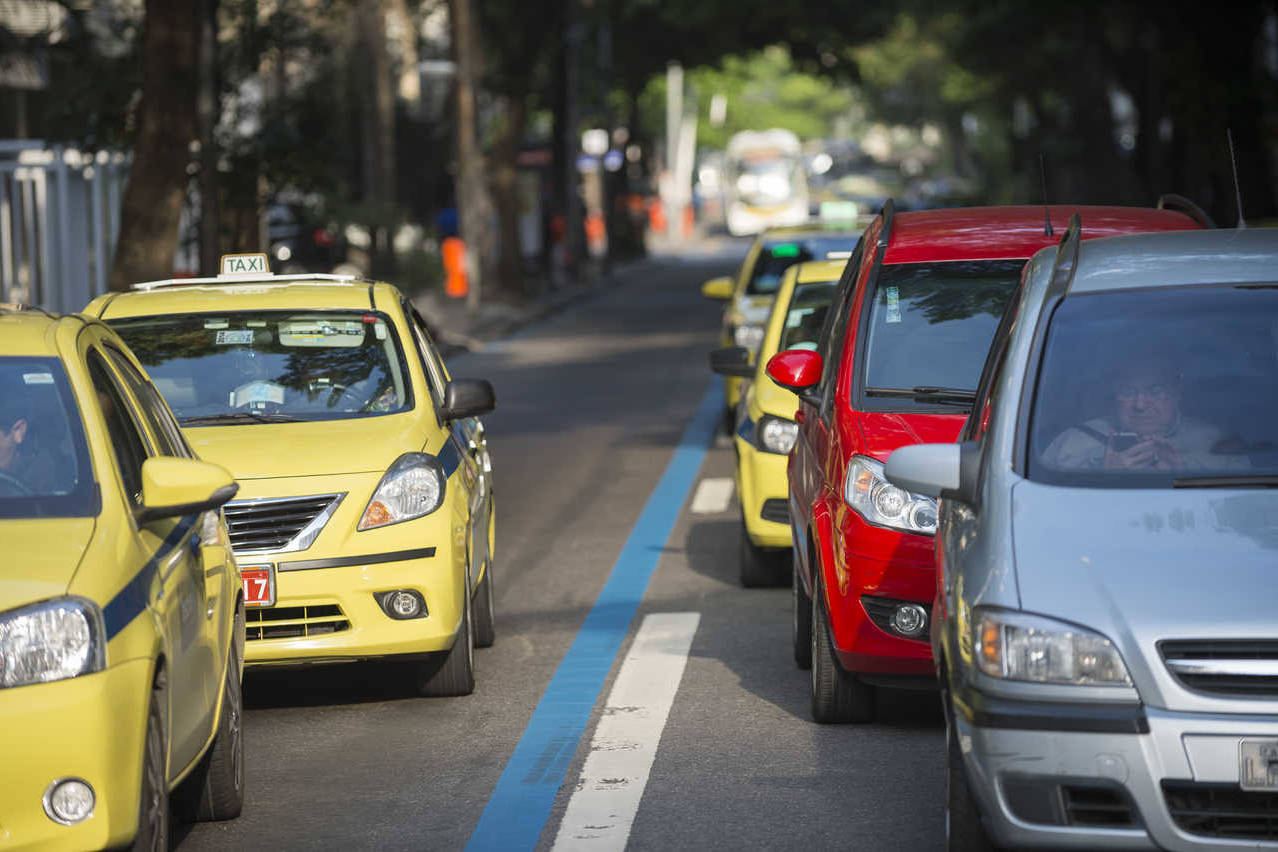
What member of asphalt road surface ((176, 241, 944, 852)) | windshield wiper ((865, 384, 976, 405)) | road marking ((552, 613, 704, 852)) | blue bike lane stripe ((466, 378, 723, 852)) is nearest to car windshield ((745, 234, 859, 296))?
blue bike lane stripe ((466, 378, 723, 852))

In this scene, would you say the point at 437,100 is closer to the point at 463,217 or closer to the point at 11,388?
the point at 463,217

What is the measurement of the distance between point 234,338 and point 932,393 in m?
2.79

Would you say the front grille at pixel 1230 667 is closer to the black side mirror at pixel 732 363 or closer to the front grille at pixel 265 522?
the front grille at pixel 265 522

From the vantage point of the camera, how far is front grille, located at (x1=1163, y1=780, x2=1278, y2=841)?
186 inches

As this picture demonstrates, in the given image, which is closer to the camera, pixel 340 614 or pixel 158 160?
pixel 340 614

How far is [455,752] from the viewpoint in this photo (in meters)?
7.27

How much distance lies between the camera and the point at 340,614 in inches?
302

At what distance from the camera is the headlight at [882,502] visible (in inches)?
281

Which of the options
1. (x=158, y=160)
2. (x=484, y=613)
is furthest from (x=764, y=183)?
(x=484, y=613)

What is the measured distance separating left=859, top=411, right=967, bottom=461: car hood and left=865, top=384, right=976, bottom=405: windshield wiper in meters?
0.16

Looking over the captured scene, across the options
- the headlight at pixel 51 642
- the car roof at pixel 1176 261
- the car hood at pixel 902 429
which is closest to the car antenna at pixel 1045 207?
the car hood at pixel 902 429

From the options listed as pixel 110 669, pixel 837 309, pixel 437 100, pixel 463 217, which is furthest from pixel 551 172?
pixel 110 669

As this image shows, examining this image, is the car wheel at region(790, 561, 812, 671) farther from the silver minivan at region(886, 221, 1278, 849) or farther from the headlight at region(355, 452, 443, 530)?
the silver minivan at region(886, 221, 1278, 849)

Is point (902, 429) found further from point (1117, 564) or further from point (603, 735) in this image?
point (1117, 564)
